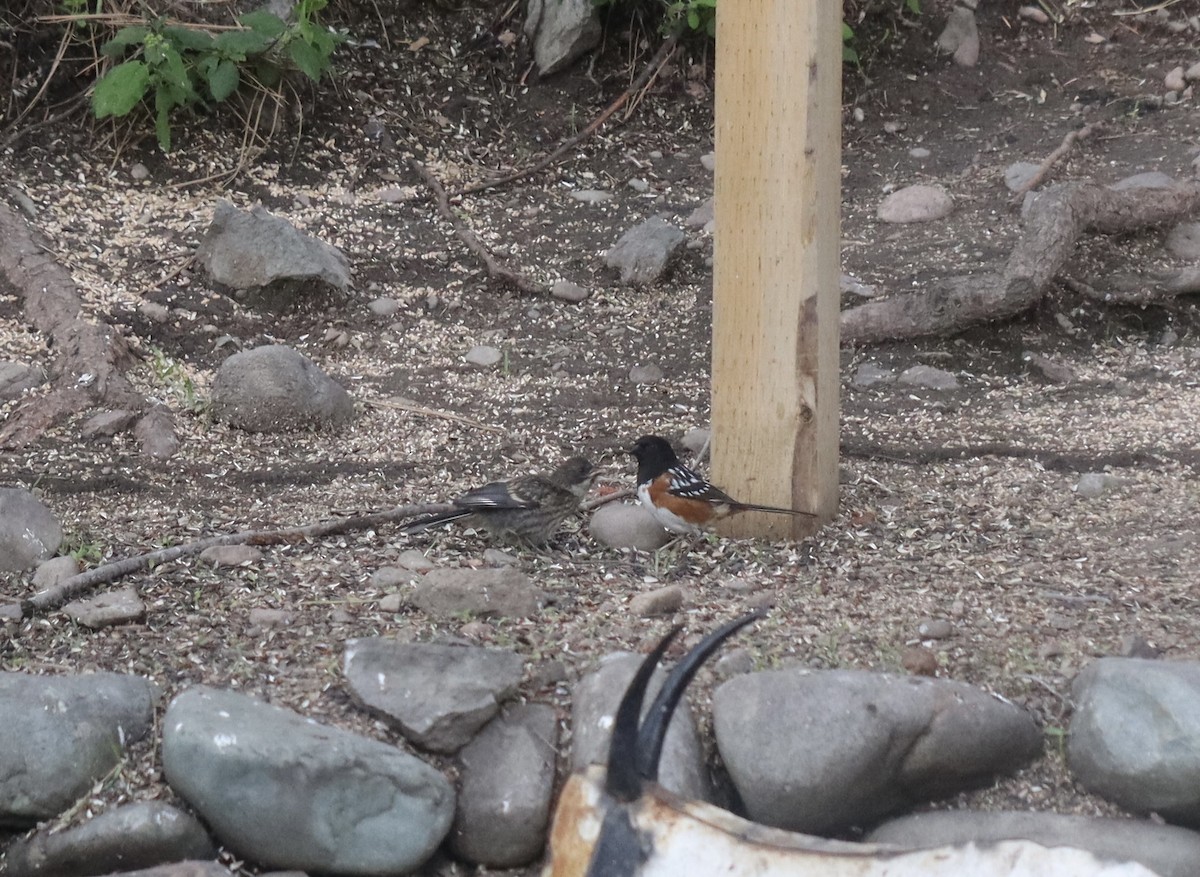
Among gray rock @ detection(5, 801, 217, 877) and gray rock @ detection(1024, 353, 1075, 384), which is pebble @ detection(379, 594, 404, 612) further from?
gray rock @ detection(1024, 353, 1075, 384)

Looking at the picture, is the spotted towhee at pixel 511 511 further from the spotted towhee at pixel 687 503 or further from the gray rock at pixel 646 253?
the gray rock at pixel 646 253

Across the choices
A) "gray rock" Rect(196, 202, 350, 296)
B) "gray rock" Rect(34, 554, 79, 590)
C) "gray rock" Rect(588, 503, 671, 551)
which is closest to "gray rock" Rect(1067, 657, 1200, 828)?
"gray rock" Rect(588, 503, 671, 551)

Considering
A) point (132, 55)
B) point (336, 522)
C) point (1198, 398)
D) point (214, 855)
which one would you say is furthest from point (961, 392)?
point (132, 55)

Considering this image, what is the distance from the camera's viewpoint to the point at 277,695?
10.4 ft

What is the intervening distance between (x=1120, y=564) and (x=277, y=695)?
8.04 ft

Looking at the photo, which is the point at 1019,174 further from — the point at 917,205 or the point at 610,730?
the point at 610,730

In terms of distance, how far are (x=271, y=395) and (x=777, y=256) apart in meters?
2.14

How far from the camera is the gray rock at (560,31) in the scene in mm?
8398

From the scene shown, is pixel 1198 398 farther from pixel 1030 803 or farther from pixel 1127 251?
pixel 1030 803

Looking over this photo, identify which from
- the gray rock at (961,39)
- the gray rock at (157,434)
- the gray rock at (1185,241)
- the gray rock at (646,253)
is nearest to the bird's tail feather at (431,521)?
the gray rock at (157,434)

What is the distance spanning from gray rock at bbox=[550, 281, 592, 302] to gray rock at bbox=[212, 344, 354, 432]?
5.78 ft

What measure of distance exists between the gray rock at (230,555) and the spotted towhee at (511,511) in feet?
1.73

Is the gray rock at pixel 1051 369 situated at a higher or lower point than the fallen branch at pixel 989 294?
lower

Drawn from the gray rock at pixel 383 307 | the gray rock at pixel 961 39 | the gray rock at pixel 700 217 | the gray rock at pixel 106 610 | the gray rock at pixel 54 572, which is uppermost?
the gray rock at pixel 961 39
